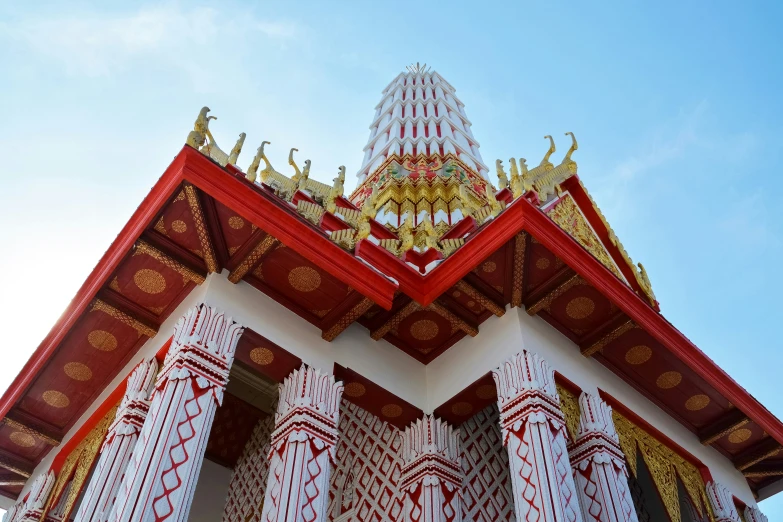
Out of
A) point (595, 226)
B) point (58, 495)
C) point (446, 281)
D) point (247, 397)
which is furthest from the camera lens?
point (595, 226)

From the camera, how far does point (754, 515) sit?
28.1ft

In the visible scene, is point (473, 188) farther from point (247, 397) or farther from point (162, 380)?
point (162, 380)

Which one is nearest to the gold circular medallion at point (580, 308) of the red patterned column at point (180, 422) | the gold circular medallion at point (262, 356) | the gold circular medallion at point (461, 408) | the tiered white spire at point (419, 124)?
the gold circular medallion at point (461, 408)

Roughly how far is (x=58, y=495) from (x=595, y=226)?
7404mm

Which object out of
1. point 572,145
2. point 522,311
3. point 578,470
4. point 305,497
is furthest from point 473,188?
point 305,497

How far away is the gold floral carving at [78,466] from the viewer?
7.16 m

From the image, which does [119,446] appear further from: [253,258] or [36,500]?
[36,500]

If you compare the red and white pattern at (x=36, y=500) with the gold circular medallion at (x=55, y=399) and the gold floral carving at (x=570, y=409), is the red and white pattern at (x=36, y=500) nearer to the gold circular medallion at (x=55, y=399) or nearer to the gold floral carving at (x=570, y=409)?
the gold circular medallion at (x=55, y=399)

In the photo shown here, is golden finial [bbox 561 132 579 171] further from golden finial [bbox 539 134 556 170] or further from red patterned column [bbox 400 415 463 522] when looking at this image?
red patterned column [bbox 400 415 463 522]

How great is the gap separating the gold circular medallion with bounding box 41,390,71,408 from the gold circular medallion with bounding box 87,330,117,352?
1.06 meters

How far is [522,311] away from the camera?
24.0ft

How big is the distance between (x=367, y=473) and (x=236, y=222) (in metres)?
3.15

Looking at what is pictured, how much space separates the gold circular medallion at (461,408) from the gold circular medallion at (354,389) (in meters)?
0.95

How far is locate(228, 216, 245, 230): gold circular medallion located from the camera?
21.0 ft
